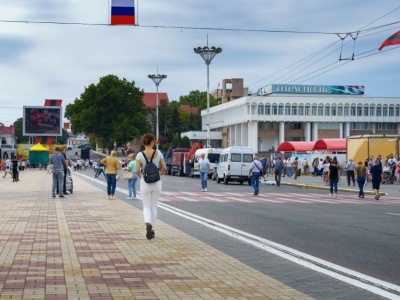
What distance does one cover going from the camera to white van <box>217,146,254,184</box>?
44438 mm

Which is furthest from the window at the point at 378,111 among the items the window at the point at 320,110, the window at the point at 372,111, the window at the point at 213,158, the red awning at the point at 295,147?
the window at the point at 213,158

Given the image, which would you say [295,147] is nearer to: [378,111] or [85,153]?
[378,111]

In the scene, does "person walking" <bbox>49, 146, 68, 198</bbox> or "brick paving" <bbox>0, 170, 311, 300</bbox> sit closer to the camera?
"brick paving" <bbox>0, 170, 311, 300</bbox>

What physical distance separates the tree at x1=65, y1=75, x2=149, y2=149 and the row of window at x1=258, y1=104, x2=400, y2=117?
67.4 ft

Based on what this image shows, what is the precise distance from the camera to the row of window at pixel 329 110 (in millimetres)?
108375

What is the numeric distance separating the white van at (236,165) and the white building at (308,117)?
202 feet

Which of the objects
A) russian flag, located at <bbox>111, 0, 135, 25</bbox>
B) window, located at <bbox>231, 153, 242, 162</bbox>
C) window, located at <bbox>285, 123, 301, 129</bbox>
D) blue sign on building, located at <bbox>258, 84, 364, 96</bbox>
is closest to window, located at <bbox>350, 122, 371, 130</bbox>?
window, located at <bbox>285, 123, 301, 129</bbox>

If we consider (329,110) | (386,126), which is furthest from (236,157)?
(386,126)

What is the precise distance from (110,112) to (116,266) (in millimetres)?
108411

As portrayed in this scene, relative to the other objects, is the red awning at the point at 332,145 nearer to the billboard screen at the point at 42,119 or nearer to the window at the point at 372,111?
the billboard screen at the point at 42,119

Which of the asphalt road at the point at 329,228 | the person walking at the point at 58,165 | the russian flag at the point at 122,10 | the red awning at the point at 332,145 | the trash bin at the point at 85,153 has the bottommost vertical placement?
the asphalt road at the point at 329,228

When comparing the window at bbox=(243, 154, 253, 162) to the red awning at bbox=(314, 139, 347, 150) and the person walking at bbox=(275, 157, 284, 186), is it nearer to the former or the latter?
the person walking at bbox=(275, 157, 284, 186)

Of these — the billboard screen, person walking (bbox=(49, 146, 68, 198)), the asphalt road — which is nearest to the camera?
the asphalt road

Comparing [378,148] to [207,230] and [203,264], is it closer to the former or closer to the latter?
[207,230]
